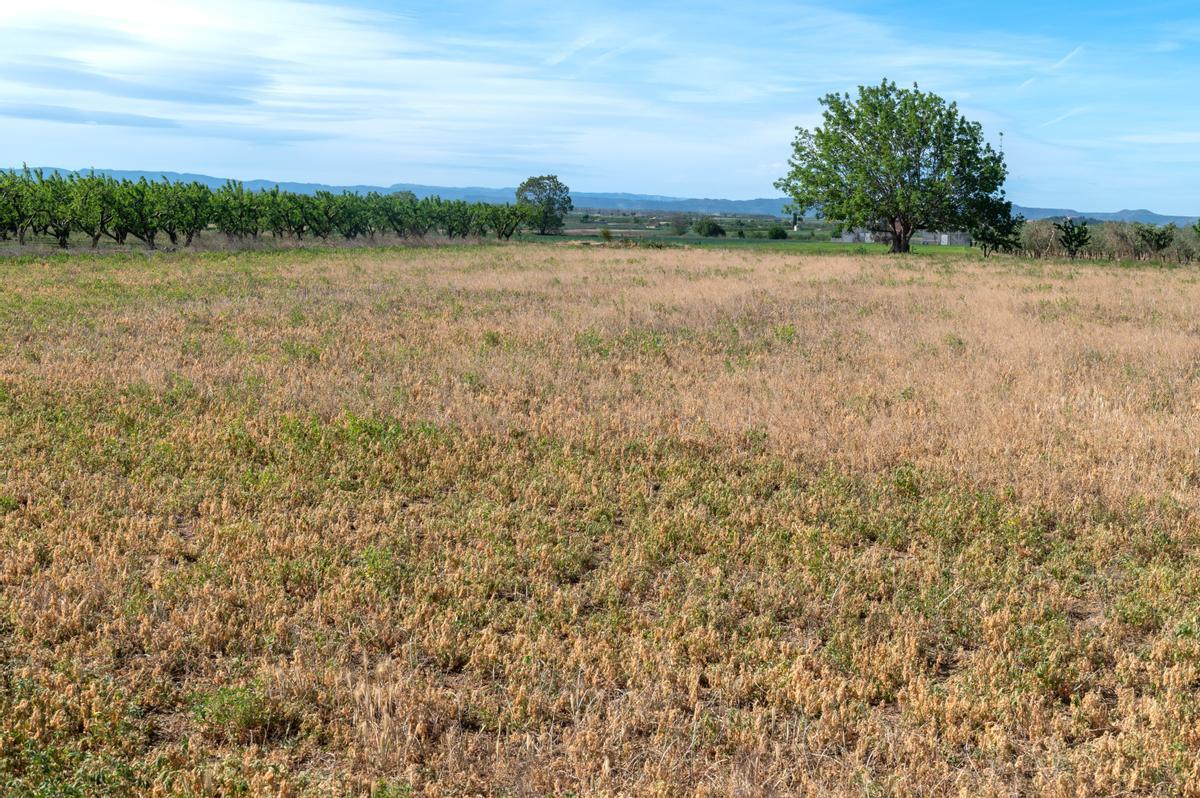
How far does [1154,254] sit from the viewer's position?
5434 centimetres

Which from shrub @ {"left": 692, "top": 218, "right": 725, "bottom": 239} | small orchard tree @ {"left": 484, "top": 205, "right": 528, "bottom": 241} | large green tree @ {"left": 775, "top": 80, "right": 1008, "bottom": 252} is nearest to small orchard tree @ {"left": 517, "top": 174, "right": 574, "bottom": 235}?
shrub @ {"left": 692, "top": 218, "right": 725, "bottom": 239}

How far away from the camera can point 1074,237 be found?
5778 cm

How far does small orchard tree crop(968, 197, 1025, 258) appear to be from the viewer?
56344mm

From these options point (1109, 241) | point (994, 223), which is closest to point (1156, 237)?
point (1109, 241)

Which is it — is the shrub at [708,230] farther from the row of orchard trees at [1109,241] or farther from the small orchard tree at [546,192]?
the row of orchard trees at [1109,241]

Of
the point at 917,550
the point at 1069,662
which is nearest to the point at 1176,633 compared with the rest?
the point at 1069,662

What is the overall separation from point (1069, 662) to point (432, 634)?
4308 millimetres

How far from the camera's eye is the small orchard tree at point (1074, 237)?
189 feet

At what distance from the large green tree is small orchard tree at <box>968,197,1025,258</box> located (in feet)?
0.47

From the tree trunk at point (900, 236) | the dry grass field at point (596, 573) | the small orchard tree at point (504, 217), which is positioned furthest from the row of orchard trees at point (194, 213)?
the dry grass field at point (596, 573)

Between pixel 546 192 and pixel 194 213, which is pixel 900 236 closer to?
pixel 194 213

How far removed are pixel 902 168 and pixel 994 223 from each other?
23.5ft

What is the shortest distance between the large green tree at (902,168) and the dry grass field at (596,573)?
43.3m

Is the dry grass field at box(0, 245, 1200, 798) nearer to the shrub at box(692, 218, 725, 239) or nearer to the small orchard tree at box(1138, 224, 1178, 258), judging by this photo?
the small orchard tree at box(1138, 224, 1178, 258)
